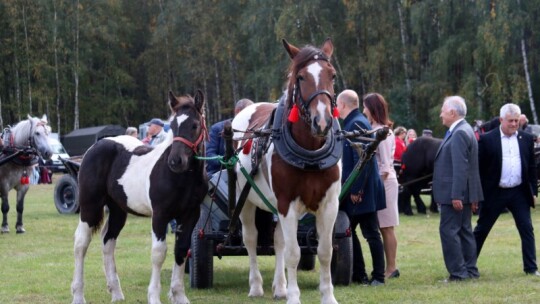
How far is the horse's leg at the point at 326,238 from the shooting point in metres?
7.11

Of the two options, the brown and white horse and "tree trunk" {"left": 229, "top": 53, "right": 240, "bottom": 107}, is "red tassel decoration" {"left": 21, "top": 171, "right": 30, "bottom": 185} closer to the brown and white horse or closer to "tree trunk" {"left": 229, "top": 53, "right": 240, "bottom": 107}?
the brown and white horse

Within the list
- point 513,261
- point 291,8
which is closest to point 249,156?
point 513,261

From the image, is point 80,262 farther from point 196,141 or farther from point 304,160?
point 304,160

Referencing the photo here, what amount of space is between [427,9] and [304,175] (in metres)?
29.1

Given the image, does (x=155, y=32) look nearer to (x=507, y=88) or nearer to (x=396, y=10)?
(x=396, y=10)

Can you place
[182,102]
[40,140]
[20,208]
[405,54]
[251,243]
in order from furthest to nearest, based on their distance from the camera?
[405,54]
[20,208]
[40,140]
[251,243]
[182,102]

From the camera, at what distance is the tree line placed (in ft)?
109

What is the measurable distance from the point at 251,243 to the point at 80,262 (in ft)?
5.37

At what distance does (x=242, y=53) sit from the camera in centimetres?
4397

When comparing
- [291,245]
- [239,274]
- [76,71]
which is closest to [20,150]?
[239,274]

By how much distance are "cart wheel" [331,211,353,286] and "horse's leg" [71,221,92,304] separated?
7.78 ft

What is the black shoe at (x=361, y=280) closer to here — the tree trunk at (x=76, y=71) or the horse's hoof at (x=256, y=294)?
the horse's hoof at (x=256, y=294)

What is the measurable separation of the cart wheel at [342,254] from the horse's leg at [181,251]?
5.00 feet

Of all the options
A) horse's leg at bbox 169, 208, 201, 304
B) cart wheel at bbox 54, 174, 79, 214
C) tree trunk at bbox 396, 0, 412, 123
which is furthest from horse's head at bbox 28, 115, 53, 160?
tree trunk at bbox 396, 0, 412, 123
